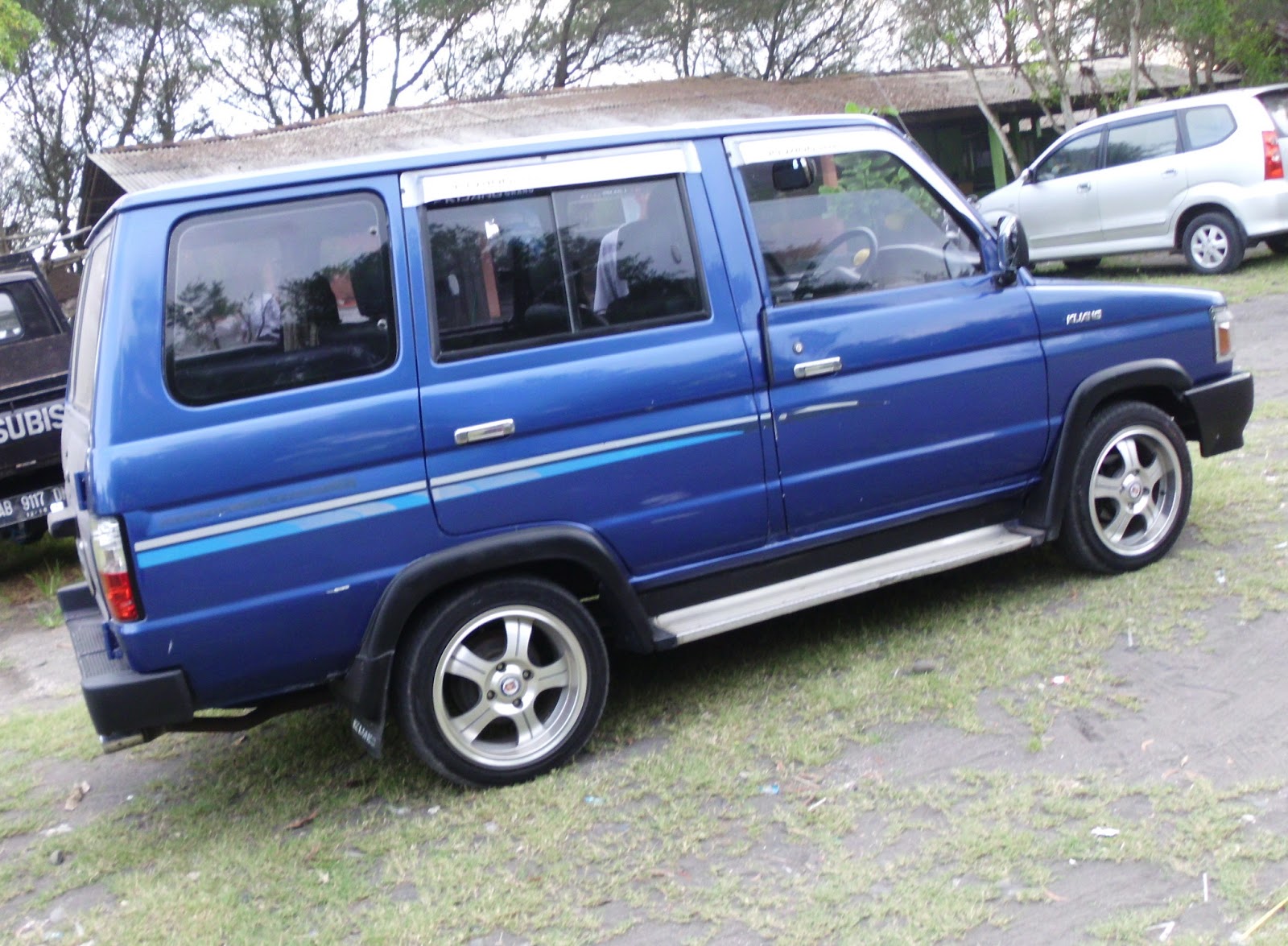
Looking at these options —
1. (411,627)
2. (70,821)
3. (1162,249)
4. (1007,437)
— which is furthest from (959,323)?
(1162,249)

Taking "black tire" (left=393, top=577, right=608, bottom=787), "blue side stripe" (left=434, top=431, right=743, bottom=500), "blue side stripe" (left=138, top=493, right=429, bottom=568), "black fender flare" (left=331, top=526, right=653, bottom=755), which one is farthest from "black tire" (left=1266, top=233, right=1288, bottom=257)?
"blue side stripe" (left=138, top=493, right=429, bottom=568)

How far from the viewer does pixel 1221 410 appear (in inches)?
214

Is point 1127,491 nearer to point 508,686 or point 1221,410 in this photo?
point 1221,410

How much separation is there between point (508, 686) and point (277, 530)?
0.92 meters

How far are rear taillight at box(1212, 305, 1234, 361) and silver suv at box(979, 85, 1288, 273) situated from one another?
7.42 meters

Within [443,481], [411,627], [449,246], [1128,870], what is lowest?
[1128,870]

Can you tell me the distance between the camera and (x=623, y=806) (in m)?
4.01

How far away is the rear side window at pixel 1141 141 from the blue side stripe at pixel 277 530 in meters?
11.1

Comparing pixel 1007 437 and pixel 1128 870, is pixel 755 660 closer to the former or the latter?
pixel 1007 437

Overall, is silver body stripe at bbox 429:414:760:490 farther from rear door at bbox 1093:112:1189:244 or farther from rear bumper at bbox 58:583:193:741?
rear door at bbox 1093:112:1189:244

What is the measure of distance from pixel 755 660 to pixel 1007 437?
1.30m

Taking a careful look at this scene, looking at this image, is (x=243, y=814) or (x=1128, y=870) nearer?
(x=1128, y=870)

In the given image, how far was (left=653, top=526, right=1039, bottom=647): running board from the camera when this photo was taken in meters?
4.46

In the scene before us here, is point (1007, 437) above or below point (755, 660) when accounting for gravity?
above
